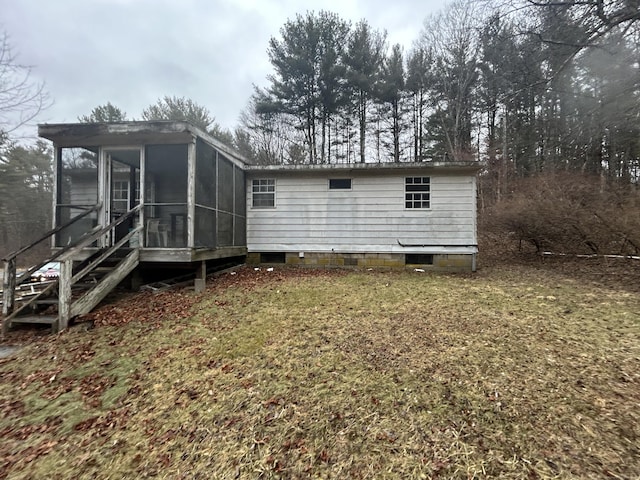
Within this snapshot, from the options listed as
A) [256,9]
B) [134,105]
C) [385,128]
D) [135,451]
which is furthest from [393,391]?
[134,105]

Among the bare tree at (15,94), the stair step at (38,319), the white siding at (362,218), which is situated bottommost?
the stair step at (38,319)

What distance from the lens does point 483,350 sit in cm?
293

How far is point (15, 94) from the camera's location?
29.8 ft

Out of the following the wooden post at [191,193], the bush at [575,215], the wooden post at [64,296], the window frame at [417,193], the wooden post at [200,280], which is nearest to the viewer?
the wooden post at [64,296]

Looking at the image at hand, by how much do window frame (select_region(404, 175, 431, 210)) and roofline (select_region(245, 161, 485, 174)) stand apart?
0.37 m

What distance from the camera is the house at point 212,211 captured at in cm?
512

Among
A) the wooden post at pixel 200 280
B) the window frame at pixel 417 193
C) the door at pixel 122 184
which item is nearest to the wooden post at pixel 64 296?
the door at pixel 122 184

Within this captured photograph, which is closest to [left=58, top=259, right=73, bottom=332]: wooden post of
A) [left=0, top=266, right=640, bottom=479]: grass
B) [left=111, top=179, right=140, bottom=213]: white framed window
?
[left=0, top=266, right=640, bottom=479]: grass

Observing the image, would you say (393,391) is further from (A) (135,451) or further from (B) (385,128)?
(B) (385,128)

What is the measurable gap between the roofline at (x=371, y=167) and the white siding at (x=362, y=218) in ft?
0.73

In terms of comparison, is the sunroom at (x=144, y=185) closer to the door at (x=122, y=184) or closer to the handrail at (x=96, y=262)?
the door at (x=122, y=184)

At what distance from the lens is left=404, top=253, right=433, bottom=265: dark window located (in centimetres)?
810

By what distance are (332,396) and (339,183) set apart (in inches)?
265

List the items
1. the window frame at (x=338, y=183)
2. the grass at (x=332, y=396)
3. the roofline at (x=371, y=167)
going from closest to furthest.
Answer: the grass at (x=332, y=396) → the roofline at (x=371, y=167) → the window frame at (x=338, y=183)
